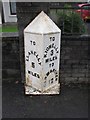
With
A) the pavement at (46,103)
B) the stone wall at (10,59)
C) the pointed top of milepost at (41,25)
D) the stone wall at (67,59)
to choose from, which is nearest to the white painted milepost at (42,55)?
the pointed top of milepost at (41,25)

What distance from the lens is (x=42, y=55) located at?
17.0 ft

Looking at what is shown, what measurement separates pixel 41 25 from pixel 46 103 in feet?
4.97

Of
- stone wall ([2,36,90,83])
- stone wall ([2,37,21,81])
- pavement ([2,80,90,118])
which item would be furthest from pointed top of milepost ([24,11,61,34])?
pavement ([2,80,90,118])

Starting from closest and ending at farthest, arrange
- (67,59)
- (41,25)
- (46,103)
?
(41,25)
(46,103)
(67,59)

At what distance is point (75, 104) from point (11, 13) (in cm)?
806

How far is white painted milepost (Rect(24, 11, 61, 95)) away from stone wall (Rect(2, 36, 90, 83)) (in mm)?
Result: 330

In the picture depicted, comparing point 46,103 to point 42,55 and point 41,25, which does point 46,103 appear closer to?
point 42,55

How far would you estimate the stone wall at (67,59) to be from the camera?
18.6 ft

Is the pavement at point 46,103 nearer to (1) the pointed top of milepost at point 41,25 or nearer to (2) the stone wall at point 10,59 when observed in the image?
(2) the stone wall at point 10,59

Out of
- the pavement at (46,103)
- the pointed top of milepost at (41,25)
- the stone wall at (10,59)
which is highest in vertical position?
the pointed top of milepost at (41,25)

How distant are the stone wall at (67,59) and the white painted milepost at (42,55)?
330 millimetres

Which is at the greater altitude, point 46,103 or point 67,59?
point 67,59

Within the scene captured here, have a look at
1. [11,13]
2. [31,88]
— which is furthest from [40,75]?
[11,13]

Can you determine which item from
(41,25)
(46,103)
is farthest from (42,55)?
(46,103)
